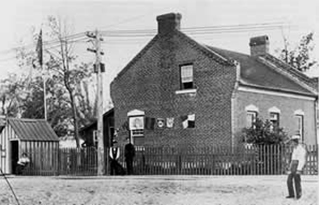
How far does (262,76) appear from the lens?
303 cm

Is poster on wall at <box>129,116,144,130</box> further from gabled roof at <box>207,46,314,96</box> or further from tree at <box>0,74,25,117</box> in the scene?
tree at <box>0,74,25,117</box>

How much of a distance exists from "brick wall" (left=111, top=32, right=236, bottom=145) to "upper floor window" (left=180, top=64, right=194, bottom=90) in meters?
0.03

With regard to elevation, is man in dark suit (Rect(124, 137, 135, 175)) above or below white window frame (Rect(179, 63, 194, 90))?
below

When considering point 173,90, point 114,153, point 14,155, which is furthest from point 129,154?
point 14,155

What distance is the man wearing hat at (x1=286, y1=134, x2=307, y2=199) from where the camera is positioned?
9.45 feet

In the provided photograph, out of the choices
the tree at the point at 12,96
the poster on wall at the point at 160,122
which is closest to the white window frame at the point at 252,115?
the poster on wall at the point at 160,122

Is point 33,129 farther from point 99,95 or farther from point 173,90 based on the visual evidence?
point 173,90

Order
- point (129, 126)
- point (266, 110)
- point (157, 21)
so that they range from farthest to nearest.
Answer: point (157, 21) < point (129, 126) < point (266, 110)

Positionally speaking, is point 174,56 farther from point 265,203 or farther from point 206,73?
point 265,203

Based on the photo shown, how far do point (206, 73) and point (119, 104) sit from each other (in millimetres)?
582

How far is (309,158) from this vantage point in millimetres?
2898

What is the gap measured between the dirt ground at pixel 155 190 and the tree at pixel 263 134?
213 mm

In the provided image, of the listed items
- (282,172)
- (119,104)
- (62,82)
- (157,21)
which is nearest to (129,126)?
(119,104)

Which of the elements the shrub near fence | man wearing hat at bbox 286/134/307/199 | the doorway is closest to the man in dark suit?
the shrub near fence
